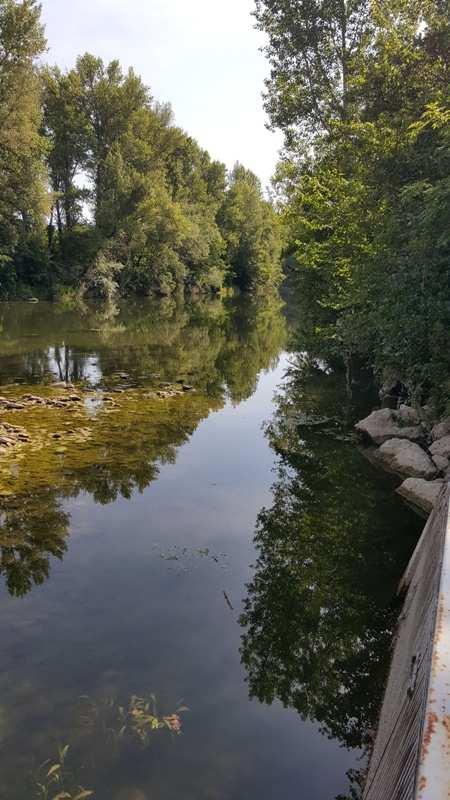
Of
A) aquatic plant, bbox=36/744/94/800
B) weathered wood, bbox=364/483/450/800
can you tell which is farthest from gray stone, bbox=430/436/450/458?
aquatic plant, bbox=36/744/94/800

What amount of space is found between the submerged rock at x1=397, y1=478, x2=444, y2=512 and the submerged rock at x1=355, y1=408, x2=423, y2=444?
2645 millimetres

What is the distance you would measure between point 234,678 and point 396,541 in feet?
12.8

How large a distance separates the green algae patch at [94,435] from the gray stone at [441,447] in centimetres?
537

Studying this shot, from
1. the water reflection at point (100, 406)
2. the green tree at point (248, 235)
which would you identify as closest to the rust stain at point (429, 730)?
the water reflection at point (100, 406)

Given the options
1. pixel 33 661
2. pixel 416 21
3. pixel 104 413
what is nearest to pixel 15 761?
pixel 33 661

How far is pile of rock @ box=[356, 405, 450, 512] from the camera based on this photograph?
9.93m

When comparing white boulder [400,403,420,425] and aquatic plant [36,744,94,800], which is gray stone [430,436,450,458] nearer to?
white boulder [400,403,420,425]

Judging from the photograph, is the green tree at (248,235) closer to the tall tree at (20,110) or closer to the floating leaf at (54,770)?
the tall tree at (20,110)

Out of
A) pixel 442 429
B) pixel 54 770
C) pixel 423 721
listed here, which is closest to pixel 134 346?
pixel 442 429

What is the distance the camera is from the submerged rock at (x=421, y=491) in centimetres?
949

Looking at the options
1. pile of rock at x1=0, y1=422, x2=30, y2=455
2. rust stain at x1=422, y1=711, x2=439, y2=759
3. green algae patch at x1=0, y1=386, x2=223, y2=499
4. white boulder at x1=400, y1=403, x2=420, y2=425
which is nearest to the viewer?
rust stain at x1=422, y1=711, x2=439, y2=759

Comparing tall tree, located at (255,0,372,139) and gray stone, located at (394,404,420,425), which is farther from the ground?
tall tree, located at (255,0,372,139)

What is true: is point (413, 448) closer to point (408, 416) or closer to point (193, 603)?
Result: point (408, 416)

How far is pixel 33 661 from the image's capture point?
5.75 metres
